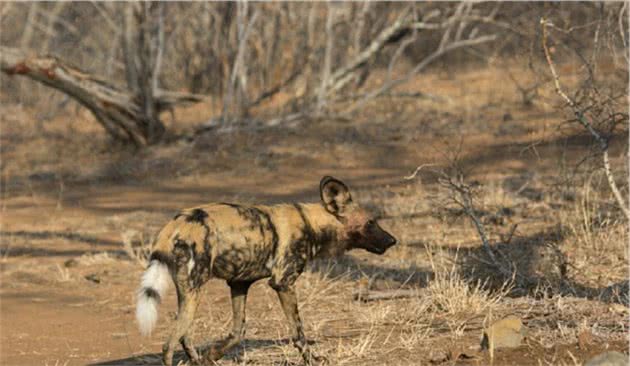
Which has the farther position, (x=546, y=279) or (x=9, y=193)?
(x=9, y=193)

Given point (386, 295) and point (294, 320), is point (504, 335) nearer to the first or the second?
point (294, 320)

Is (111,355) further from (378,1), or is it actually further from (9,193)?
(378,1)

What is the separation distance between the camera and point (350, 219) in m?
5.06

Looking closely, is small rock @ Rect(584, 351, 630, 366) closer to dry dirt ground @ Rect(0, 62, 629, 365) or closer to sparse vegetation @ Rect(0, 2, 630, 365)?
dry dirt ground @ Rect(0, 62, 629, 365)

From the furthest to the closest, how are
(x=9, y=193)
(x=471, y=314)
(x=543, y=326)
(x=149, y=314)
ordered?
(x=9, y=193) < (x=471, y=314) < (x=543, y=326) < (x=149, y=314)

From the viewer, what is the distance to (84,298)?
23.8 ft

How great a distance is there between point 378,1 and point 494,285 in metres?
9.39

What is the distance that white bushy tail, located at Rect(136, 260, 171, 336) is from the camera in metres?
4.23

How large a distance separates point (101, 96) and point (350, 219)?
7.85 metres

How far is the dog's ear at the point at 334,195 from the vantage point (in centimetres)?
500

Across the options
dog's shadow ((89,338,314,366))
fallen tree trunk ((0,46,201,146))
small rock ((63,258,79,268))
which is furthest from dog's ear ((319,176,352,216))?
fallen tree trunk ((0,46,201,146))

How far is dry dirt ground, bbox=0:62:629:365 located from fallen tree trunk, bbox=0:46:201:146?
0.28 metres

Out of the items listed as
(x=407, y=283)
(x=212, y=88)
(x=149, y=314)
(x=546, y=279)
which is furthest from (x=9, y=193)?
(x=149, y=314)

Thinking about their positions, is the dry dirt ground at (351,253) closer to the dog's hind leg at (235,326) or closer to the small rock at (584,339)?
the small rock at (584,339)
